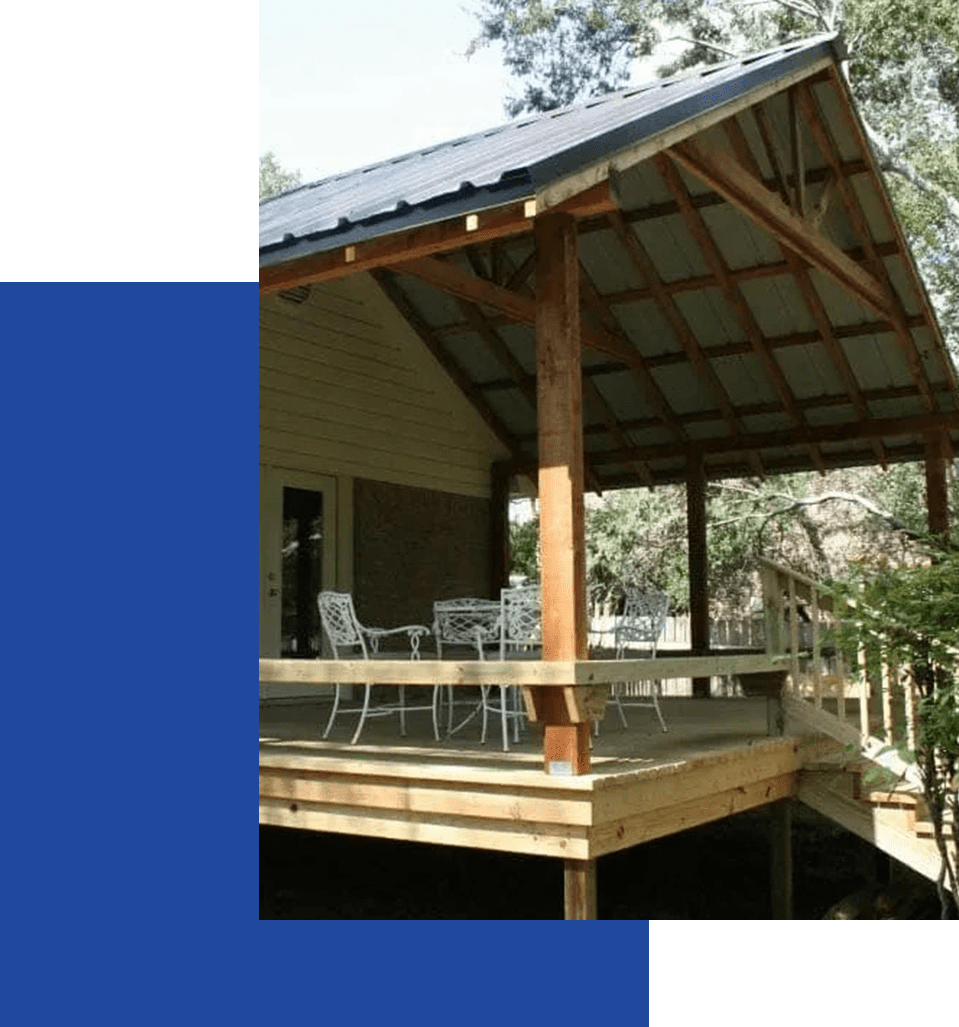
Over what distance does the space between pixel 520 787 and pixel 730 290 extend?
5.95 m

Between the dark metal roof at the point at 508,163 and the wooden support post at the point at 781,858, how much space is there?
3.97 m

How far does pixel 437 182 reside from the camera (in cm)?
575

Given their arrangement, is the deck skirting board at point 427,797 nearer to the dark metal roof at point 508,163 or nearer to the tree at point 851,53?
the dark metal roof at point 508,163

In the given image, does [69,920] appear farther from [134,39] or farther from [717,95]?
[717,95]

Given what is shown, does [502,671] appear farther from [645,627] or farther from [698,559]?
[698,559]

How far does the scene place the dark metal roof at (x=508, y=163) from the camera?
5145mm

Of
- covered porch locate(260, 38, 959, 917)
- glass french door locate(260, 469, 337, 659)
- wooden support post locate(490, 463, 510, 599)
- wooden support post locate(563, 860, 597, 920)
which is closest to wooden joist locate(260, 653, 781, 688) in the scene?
covered porch locate(260, 38, 959, 917)

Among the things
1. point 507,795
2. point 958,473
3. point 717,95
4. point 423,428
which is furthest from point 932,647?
point 958,473

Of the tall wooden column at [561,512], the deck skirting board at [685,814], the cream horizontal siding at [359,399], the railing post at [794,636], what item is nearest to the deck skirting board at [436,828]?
the deck skirting board at [685,814]

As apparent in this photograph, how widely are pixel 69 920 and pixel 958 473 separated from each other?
2237cm

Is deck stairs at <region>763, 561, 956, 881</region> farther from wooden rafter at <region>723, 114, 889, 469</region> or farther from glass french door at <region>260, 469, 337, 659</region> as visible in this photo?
glass french door at <region>260, 469, 337, 659</region>

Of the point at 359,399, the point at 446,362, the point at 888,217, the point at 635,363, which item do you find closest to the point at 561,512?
the point at 888,217

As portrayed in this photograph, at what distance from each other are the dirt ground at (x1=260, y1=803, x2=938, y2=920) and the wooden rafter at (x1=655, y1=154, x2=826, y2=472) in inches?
153

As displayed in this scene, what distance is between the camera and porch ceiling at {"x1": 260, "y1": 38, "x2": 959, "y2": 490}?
565cm
